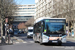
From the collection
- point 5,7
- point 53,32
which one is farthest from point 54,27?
point 5,7

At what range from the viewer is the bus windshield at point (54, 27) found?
640 inches

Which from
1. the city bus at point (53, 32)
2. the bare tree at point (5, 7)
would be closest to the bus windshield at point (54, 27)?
the city bus at point (53, 32)

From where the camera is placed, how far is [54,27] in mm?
16312

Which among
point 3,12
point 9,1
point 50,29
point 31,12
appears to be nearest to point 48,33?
point 50,29

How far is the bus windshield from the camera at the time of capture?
640 inches

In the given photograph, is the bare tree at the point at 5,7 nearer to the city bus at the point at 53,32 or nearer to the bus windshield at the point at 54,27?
the city bus at the point at 53,32

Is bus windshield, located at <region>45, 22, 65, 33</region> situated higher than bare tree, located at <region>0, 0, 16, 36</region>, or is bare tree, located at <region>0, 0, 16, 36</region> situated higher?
bare tree, located at <region>0, 0, 16, 36</region>

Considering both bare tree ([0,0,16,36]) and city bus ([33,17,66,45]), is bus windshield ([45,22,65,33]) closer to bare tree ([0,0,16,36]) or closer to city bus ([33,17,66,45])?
city bus ([33,17,66,45])

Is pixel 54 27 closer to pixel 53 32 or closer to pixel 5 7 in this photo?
pixel 53 32

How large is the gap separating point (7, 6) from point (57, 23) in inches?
556

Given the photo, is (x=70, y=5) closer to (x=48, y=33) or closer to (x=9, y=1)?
(x=9, y=1)

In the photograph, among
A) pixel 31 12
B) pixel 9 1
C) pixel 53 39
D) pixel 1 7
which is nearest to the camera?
pixel 53 39

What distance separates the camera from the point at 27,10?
135750mm

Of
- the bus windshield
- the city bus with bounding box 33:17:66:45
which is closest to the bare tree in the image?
the city bus with bounding box 33:17:66:45
